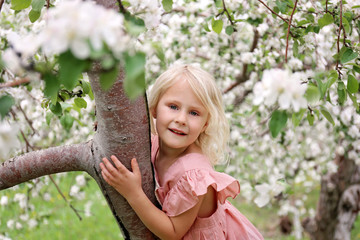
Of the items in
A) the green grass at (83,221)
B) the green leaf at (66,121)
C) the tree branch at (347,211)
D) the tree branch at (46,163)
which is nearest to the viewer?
the tree branch at (46,163)

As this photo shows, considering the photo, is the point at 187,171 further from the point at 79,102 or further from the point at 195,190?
the point at 79,102

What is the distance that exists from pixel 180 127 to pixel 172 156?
0.16 metres

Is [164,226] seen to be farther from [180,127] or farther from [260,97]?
[260,97]

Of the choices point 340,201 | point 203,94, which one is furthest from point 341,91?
point 340,201

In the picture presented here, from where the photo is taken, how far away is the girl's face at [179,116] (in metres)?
1.58

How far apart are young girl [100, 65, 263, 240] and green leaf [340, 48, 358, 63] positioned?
1.66 feet

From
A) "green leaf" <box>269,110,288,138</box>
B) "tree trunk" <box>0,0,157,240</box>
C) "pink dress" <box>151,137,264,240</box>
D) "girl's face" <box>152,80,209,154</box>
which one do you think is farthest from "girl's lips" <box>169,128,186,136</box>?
"green leaf" <box>269,110,288,138</box>

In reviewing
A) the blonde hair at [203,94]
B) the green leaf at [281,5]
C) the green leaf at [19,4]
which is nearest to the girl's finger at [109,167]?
the blonde hair at [203,94]

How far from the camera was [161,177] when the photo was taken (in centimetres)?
163

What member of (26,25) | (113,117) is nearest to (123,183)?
(113,117)

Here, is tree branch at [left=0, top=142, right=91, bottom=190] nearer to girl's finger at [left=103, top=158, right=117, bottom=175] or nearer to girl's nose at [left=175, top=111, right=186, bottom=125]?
girl's finger at [left=103, top=158, right=117, bottom=175]

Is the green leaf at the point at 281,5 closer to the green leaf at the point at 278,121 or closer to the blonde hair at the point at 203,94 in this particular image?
the blonde hair at the point at 203,94

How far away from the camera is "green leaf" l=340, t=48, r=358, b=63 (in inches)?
54.3

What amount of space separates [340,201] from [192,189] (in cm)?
345
